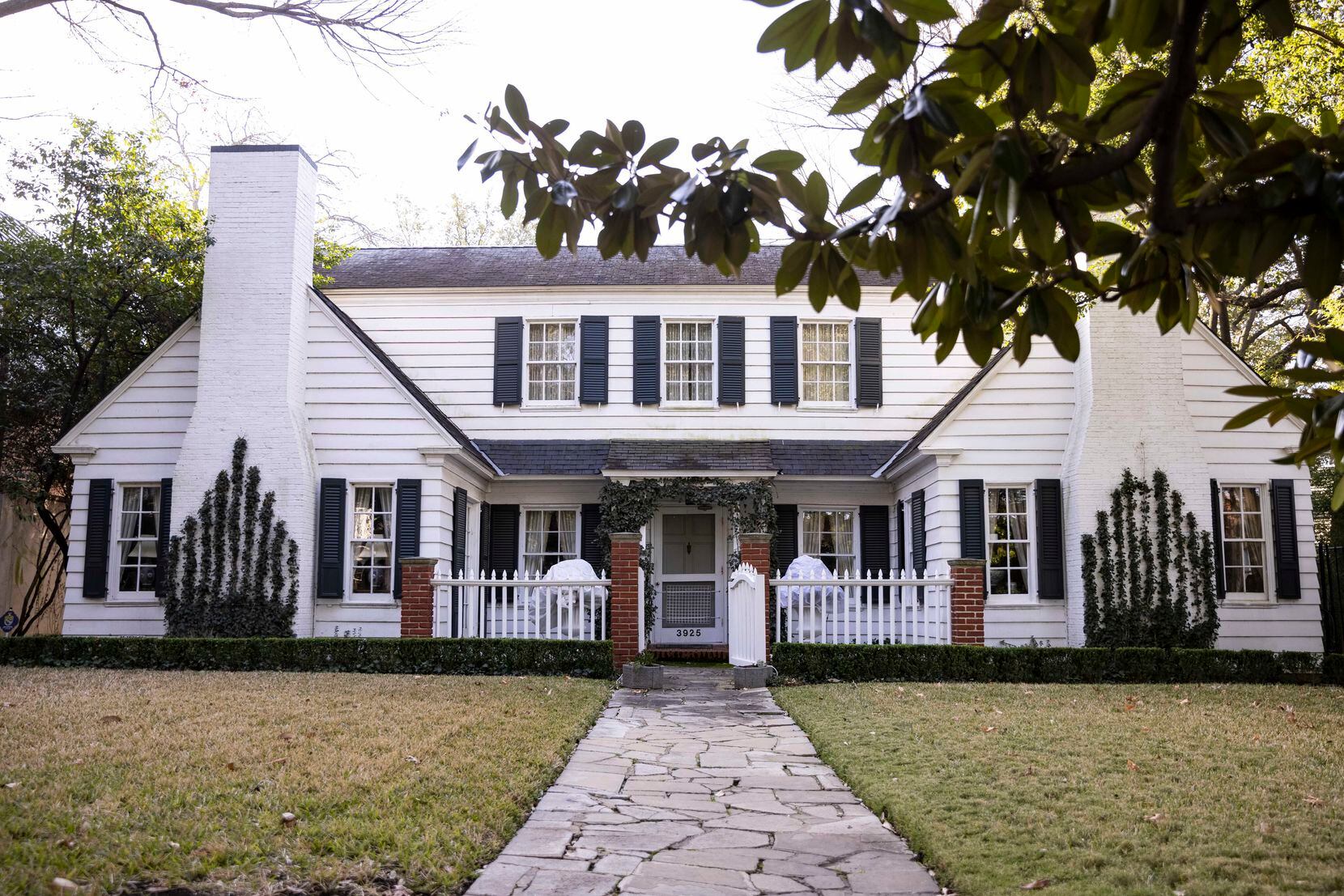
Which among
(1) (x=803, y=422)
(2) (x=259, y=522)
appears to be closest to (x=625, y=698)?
(2) (x=259, y=522)

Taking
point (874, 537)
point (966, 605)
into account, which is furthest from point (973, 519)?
point (874, 537)

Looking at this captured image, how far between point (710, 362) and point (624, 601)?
6.47 meters

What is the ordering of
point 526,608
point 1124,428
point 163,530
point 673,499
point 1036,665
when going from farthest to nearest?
point 673,499, point 163,530, point 1124,428, point 526,608, point 1036,665

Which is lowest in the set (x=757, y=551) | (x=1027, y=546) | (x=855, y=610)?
(x=855, y=610)

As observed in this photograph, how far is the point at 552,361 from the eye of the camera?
18562 mm

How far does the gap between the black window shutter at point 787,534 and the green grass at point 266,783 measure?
7.96 m

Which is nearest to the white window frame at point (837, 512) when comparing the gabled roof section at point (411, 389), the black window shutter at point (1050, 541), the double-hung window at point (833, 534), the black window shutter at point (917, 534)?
the double-hung window at point (833, 534)

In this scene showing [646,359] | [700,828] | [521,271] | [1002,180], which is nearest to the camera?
[1002,180]

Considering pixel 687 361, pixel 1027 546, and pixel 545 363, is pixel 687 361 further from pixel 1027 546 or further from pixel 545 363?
Answer: pixel 1027 546

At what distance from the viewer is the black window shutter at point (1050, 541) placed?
1533cm

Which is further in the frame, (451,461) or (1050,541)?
(451,461)

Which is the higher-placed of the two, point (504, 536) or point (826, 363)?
point (826, 363)

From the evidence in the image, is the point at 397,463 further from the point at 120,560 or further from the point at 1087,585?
the point at 1087,585

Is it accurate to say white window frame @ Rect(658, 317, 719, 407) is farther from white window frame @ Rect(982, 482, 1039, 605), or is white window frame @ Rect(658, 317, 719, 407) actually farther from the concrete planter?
the concrete planter
